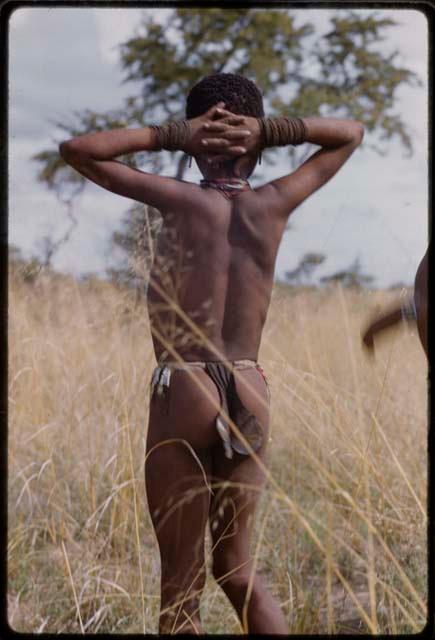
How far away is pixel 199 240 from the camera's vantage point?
183cm

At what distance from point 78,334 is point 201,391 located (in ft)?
7.29

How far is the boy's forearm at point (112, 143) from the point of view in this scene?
175cm

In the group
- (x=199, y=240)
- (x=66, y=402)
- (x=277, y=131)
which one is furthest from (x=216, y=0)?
(x=66, y=402)

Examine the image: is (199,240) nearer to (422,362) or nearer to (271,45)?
(422,362)

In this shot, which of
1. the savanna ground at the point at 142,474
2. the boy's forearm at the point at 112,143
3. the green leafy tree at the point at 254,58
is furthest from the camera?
the green leafy tree at the point at 254,58

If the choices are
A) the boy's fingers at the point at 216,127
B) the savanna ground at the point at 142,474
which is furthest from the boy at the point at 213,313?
the savanna ground at the point at 142,474

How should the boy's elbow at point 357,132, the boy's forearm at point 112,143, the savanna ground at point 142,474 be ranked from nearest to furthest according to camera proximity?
the boy's forearm at point 112,143 → the boy's elbow at point 357,132 → the savanna ground at point 142,474

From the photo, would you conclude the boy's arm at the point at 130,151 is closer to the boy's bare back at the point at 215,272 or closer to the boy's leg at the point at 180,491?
Answer: the boy's bare back at the point at 215,272

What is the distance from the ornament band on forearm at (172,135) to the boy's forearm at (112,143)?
11 mm

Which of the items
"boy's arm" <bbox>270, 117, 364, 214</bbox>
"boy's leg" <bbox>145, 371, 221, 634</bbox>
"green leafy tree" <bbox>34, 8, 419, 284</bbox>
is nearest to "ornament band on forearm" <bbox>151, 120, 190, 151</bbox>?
"boy's arm" <bbox>270, 117, 364, 214</bbox>

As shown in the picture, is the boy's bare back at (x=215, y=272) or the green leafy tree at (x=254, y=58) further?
the green leafy tree at (x=254, y=58)

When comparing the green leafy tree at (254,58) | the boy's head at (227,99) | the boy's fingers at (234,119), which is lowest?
the boy's fingers at (234,119)

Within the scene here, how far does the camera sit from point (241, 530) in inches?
72.0

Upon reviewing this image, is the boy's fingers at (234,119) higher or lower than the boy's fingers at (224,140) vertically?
higher
